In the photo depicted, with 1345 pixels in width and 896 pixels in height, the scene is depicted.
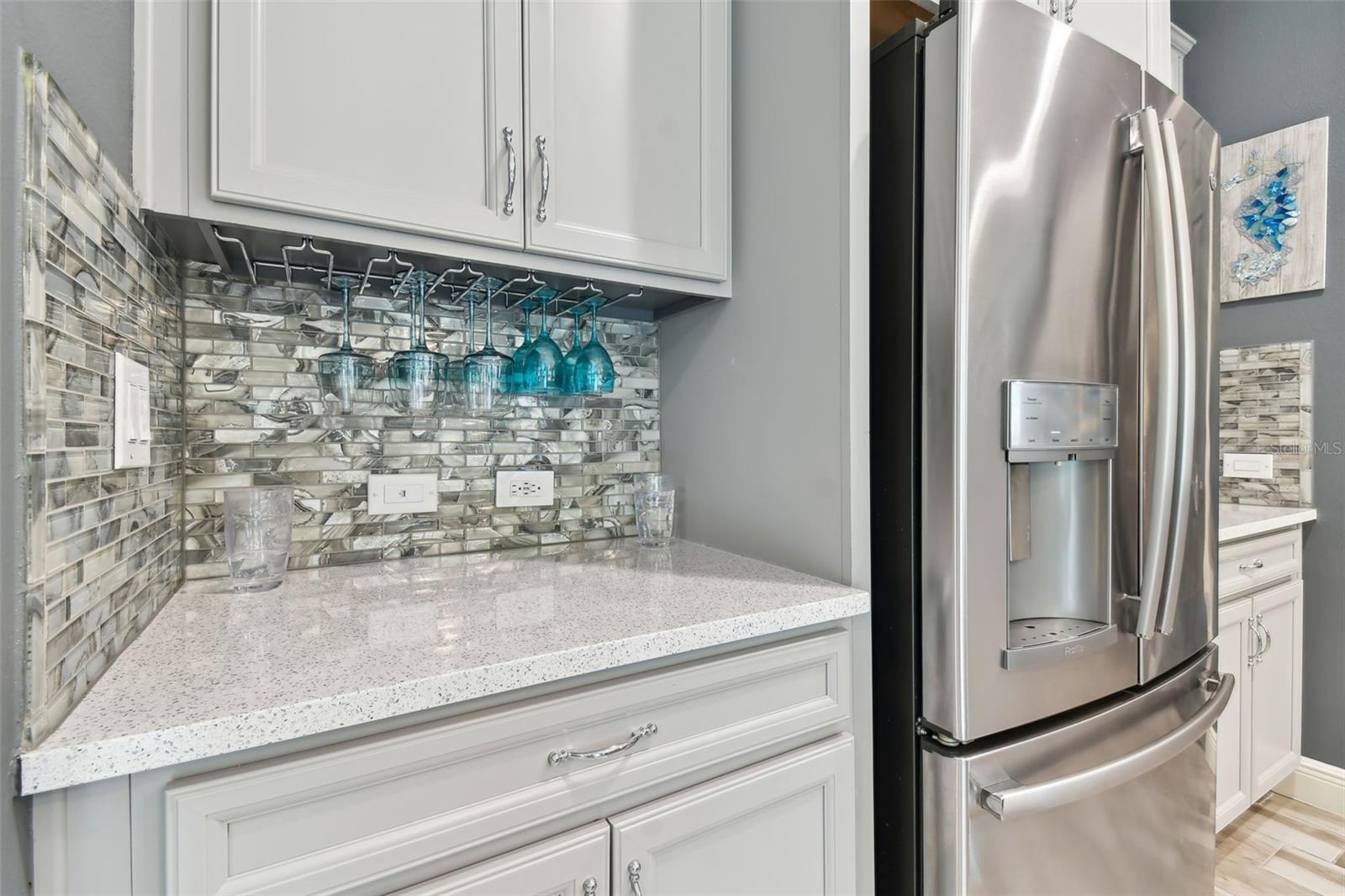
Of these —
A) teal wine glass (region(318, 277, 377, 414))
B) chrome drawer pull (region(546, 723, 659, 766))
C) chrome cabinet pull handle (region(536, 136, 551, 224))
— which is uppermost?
chrome cabinet pull handle (region(536, 136, 551, 224))

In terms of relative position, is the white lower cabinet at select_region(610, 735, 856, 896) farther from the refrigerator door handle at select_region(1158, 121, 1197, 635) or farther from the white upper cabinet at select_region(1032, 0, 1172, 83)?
the white upper cabinet at select_region(1032, 0, 1172, 83)

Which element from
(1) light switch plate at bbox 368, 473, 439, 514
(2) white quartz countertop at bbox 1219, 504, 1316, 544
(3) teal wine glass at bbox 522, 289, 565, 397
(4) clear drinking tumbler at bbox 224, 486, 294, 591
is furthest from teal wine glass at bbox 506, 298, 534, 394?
(2) white quartz countertop at bbox 1219, 504, 1316, 544

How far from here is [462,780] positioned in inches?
27.5

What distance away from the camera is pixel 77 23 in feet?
2.24

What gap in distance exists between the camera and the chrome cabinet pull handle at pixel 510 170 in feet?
3.40

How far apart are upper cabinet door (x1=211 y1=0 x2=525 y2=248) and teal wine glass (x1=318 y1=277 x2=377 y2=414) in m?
0.29

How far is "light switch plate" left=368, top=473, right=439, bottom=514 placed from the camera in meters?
1.24

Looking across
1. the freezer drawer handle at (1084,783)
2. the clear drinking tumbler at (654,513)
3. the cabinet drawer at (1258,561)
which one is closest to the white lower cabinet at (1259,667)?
the cabinet drawer at (1258,561)

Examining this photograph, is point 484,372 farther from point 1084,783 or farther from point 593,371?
point 1084,783

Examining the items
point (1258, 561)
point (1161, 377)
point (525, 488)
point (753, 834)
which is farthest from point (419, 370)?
point (1258, 561)

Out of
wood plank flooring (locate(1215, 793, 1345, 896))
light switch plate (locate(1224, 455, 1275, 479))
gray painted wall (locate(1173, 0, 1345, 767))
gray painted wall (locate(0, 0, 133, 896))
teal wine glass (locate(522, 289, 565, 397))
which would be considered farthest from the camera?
light switch plate (locate(1224, 455, 1275, 479))

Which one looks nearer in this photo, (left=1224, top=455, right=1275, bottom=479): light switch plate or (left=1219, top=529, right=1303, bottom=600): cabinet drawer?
(left=1219, top=529, right=1303, bottom=600): cabinet drawer

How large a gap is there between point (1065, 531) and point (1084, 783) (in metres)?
0.40

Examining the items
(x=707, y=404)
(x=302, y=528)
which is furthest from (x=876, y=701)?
(x=302, y=528)
